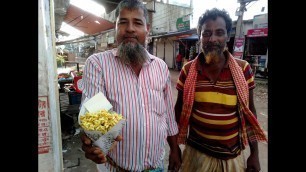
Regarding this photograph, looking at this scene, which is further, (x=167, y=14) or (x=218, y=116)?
(x=167, y=14)

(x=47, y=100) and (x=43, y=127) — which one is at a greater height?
(x=47, y=100)

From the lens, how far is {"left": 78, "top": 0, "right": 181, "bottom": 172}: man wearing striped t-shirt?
1.61 m

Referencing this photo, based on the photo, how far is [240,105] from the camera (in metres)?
2.00

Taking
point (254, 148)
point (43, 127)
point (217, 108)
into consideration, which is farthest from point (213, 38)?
point (43, 127)

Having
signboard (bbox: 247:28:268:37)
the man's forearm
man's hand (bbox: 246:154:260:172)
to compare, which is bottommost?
man's hand (bbox: 246:154:260:172)

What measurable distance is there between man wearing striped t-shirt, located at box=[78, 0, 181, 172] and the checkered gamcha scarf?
297 millimetres

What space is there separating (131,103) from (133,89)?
0.12 metres

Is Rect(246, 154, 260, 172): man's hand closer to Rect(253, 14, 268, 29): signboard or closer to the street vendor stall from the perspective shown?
the street vendor stall

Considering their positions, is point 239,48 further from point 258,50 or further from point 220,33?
point 220,33

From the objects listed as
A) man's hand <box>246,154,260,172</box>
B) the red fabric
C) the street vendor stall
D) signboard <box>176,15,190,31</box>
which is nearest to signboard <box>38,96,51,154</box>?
man's hand <box>246,154,260,172</box>

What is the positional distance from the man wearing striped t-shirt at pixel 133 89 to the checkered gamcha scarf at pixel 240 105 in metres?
0.30
